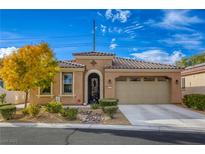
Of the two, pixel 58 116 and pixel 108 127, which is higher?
pixel 58 116

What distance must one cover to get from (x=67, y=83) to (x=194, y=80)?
11.2 metres

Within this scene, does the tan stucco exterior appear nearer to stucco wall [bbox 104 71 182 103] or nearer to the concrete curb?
stucco wall [bbox 104 71 182 103]

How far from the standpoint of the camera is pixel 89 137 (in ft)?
40.3

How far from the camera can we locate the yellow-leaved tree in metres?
17.8

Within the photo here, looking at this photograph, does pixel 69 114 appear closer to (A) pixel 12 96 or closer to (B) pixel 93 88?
(B) pixel 93 88

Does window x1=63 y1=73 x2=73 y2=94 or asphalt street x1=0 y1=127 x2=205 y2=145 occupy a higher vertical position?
window x1=63 y1=73 x2=73 y2=94

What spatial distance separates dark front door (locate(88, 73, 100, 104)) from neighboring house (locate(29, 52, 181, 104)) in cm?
10

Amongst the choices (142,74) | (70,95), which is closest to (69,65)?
(70,95)

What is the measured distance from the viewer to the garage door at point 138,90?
26172 millimetres

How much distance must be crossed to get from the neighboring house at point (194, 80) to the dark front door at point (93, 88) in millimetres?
8347

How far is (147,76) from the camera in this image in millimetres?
26297

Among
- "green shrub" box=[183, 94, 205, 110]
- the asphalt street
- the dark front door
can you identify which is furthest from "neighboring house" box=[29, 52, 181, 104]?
the asphalt street

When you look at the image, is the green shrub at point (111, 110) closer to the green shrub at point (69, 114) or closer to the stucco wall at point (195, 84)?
the green shrub at point (69, 114)

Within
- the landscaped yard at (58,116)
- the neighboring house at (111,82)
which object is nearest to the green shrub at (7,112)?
the landscaped yard at (58,116)
